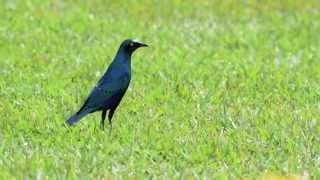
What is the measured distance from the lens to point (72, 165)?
790cm

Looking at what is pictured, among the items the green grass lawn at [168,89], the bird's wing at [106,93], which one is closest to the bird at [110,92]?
the bird's wing at [106,93]

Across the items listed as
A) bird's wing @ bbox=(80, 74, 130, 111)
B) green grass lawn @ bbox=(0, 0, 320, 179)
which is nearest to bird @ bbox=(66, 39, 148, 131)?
bird's wing @ bbox=(80, 74, 130, 111)

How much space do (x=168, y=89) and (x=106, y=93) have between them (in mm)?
2016

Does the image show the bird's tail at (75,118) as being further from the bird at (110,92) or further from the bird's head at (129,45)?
the bird's head at (129,45)

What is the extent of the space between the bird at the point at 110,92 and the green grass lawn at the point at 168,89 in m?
0.17

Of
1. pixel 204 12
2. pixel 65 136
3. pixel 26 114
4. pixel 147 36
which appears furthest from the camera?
pixel 204 12

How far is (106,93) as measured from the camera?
30.2ft

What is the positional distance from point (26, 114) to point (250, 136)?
1.97 m

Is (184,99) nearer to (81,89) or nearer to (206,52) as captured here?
(81,89)

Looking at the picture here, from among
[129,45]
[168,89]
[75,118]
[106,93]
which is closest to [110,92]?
[106,93]

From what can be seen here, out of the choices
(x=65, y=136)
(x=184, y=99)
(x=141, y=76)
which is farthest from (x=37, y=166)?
(x=141, y=76)

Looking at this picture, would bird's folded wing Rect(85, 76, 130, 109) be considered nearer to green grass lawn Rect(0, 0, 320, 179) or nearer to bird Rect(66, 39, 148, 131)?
bird Rect(66, 39, 148, 131)

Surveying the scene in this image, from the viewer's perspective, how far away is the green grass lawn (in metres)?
8.26

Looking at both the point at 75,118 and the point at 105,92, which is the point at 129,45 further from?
the point at 75,118
